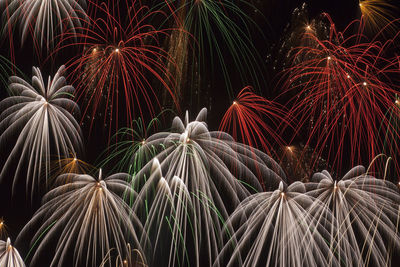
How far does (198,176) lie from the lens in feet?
39.9

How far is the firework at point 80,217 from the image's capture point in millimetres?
12453

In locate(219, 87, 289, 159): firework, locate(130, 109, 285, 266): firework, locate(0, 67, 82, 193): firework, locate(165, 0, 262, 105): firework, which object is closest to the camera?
locate(130, 109, 285, 266): firework

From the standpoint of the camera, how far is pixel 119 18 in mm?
13352

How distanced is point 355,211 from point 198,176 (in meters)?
3.72

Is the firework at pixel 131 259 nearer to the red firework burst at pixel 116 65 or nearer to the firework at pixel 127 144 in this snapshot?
the firework at pixel 127 144

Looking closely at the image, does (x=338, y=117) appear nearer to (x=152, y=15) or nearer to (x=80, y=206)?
(x=152, y=15)

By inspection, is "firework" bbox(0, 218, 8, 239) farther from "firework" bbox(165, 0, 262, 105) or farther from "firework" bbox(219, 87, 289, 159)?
"firework" bbox(219, 87, 289, 159)

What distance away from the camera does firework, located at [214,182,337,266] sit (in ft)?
39.9

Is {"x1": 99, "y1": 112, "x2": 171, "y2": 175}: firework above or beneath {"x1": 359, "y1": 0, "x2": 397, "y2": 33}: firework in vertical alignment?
beneath

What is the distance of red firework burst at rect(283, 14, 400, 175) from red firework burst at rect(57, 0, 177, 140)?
339 centimetres

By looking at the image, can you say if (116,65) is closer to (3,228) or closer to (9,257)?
(3,228)

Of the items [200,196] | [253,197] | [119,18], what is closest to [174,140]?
[200,196]

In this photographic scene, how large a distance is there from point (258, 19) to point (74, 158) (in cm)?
596

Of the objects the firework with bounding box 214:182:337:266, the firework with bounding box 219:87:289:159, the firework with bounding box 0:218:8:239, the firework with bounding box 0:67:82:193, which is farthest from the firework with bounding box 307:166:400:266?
the firework with bounding box 0:218:8:239
